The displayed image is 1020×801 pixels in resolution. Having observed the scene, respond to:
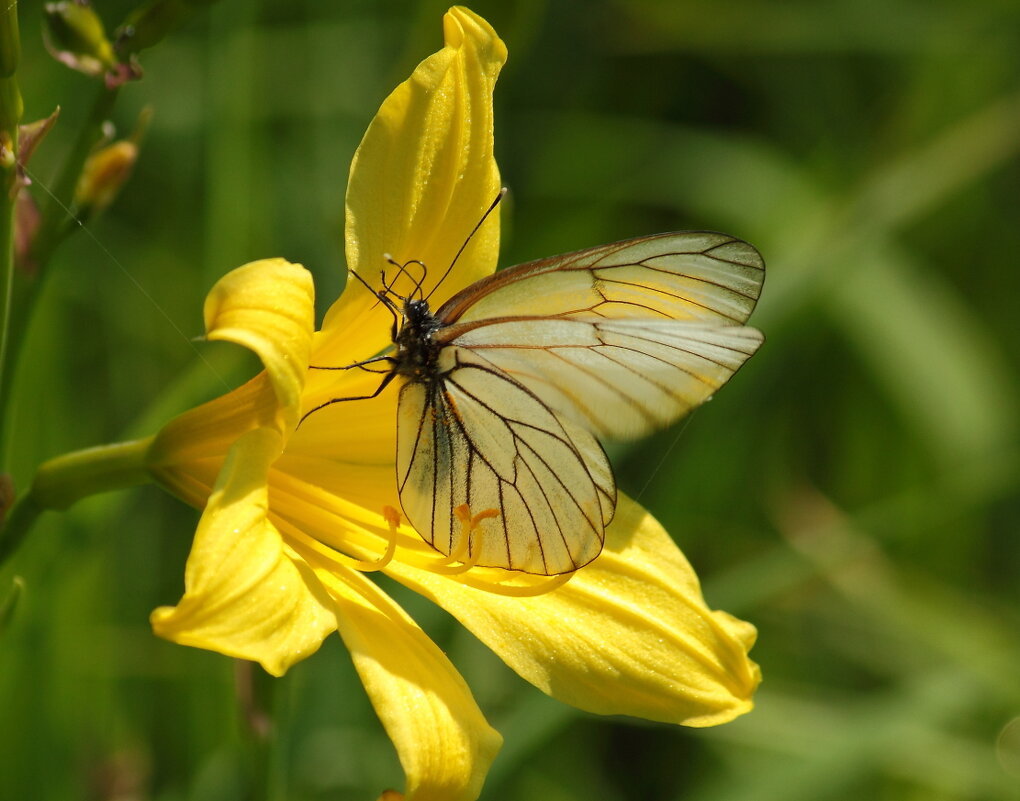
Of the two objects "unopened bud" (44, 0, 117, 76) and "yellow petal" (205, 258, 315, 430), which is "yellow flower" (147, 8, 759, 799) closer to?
"yellow petal" (205, 258, 315, 430)

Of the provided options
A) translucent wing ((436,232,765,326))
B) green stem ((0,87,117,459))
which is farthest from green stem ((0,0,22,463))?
translucent wing ((436,232,765,326))

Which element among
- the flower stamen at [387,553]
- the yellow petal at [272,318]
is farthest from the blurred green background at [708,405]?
the yellow petal at [272,318]

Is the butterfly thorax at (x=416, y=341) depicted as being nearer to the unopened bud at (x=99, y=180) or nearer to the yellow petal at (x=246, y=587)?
the yellow petal at (x=246, y=587)

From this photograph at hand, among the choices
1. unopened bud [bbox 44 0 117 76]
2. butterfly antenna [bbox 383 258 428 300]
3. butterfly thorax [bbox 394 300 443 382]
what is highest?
unopened bud [bbox 44 0 117 76]

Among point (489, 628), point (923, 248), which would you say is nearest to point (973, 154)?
point (923, 248)

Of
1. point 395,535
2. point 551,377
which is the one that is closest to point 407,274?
point 551,377

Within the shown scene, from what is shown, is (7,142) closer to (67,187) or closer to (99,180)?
(67,187)
